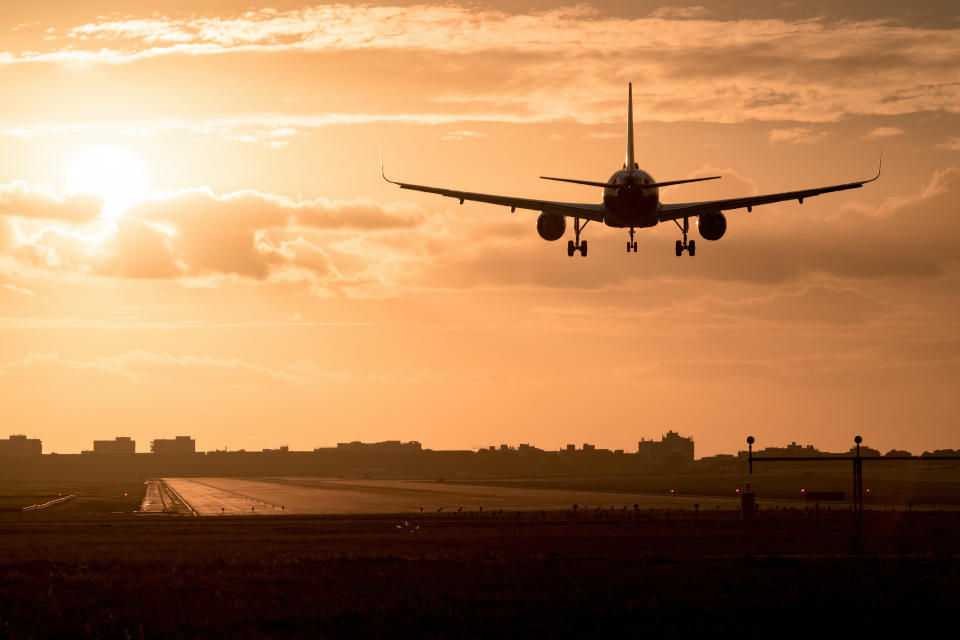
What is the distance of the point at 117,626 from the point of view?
3919 cm

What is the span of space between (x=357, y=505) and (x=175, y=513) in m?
24.4

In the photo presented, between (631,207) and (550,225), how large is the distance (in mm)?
6566

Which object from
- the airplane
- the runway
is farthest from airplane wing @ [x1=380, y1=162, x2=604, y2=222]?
the runway

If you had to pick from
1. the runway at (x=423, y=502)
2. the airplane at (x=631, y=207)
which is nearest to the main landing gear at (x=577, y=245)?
the airplane at (x=631, y=207)

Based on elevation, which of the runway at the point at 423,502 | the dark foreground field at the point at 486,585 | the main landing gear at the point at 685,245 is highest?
the main landing gear at the point at 685,245

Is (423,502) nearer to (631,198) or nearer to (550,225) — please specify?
(550,225)

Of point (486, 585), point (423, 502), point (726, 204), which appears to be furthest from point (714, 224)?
point (423, 502)

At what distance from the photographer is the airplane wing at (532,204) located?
6384 centimetres

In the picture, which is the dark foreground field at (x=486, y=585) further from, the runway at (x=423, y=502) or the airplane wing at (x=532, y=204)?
the runway at (x=423, y=502)

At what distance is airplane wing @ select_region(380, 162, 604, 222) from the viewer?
63.8m

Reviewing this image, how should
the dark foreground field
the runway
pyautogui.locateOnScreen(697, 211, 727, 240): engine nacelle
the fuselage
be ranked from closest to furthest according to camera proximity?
1. the dark foreground field
2. the fuselage
3. pyautogui.locateOnScreen(697, 211, 727, 240): engine nacelle
4. the runway

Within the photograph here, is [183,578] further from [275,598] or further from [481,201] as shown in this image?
[481,201]

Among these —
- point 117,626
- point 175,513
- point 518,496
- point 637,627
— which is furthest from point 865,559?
point 518,496

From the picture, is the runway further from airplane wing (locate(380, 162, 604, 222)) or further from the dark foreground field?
airplane wing (locate(380, 162, 604, 222))
